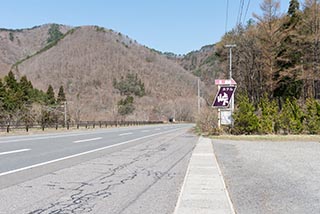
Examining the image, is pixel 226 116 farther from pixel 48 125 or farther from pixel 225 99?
pixel 48 125

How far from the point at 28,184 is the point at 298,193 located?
5536 millimetres

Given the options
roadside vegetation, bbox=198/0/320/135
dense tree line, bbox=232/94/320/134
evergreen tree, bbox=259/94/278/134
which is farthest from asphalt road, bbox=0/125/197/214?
roadside vegetation, bbox=198/0/320/135

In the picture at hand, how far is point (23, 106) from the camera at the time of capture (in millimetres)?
54812

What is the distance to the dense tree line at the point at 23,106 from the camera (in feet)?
161

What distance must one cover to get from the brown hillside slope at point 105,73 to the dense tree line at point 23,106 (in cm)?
3783

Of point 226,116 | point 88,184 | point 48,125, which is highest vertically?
point 226,116

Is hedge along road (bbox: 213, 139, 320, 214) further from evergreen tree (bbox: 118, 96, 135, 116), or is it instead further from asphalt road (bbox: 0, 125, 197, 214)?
evergreen tree (bbox: 118, 96, 135, 116)

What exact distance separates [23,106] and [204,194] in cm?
5238

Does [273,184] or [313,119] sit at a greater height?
[313,119]

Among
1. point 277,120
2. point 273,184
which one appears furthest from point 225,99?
point 273,184

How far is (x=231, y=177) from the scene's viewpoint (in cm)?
907

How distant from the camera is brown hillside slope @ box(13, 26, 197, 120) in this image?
135 metres

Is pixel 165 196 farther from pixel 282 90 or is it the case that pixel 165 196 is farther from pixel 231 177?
pixel 282 90

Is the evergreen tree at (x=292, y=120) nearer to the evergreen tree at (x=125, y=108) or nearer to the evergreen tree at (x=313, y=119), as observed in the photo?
the evergreen tree at (x=313, y=119)
